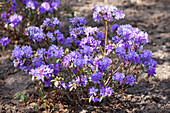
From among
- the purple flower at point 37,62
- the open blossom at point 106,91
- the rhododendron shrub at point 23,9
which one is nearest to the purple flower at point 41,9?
the rhododendron shrub at point 23,9

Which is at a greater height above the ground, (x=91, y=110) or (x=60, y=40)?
(x=60, y=40)

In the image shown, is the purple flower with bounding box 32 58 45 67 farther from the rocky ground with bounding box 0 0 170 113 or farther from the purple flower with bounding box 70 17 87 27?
the purple flower with bounding box 70 17 87 27

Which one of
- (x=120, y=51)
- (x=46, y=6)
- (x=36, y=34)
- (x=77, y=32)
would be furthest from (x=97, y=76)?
(x=46, y=6)

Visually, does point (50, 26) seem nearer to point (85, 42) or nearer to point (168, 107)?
point (85, 42)

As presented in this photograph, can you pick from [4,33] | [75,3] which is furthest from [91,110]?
[75,3]

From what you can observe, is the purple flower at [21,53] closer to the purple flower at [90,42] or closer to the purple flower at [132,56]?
the purple flower at [90,42]

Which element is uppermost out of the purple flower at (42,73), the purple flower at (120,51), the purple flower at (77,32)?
the purple flower at (77,32)

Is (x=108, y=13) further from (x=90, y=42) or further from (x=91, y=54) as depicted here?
(x=91, y=54)

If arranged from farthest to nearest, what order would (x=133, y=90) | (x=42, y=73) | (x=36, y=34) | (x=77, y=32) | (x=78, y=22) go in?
1. (x=133, y=90)
2. (x=78, y=22)
3. (x=77, y=32)
4. (x=36, y=34)
5. (x=42, y=73)

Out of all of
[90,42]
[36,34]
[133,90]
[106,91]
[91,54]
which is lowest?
[133,90]

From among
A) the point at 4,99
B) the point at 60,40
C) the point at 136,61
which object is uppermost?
the point at 60,40

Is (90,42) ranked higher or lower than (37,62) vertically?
higher
